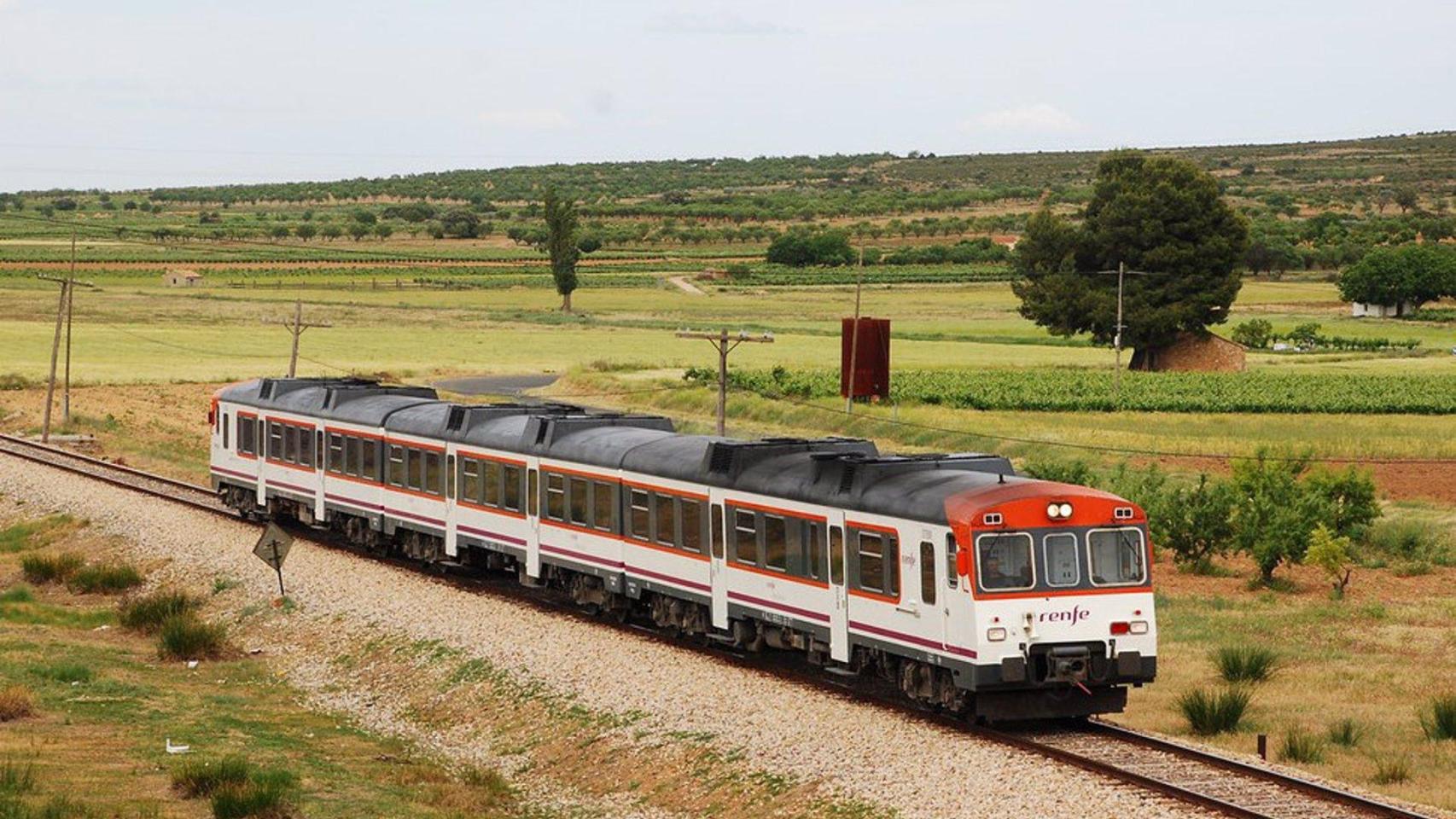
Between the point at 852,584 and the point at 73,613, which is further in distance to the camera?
the point at 73,613

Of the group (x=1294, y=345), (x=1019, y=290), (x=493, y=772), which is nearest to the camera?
(x=493, y=772)

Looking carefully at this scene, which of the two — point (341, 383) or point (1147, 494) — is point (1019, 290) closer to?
point (1147, 494)

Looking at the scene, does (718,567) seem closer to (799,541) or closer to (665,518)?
(665,518)

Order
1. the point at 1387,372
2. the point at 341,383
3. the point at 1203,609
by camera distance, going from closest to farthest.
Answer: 1. the point at 1203,609
2. the point at 341,383
3. the point at 1387,372

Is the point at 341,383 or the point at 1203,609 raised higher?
the point at 341,383

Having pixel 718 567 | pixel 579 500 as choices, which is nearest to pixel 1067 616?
pixel 718 567

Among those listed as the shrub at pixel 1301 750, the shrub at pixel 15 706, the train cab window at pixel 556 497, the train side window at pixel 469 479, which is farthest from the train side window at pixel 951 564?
the train side window at pixel 469 479

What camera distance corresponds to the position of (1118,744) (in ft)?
67.4

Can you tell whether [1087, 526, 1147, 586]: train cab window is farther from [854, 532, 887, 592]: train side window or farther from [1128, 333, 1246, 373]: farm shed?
[1128, 333, 1246, 373]: farm shed

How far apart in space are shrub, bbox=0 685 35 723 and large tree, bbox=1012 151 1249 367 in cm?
7248

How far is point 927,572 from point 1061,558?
1.42m

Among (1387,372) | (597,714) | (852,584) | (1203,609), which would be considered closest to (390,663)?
(597,714)

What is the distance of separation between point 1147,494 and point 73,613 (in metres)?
22.6

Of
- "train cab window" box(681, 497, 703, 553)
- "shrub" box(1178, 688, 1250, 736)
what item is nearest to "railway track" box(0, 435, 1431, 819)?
"train cab window" box(681, 497, 703, 553)
